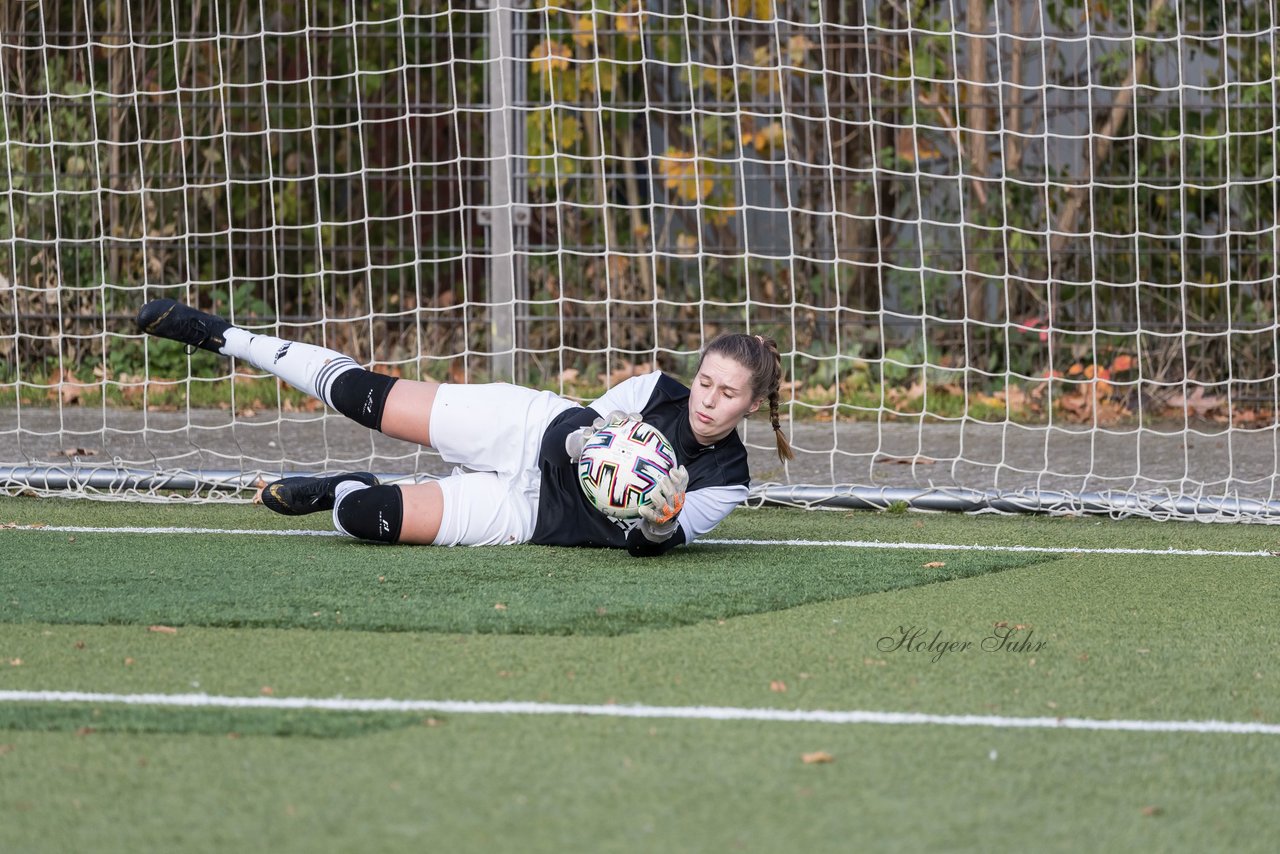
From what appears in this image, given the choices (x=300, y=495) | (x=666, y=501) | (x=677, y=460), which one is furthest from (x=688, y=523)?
(x=300, y=495)

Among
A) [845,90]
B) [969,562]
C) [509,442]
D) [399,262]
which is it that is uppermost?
[845,90]

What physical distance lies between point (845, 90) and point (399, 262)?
2.76 meters

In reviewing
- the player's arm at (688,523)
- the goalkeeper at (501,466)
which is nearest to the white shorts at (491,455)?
the goalkeeper at (501,466)

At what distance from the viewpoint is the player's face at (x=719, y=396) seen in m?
4.41

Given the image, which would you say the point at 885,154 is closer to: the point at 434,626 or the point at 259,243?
the point at 259,243

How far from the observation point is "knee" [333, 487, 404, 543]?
4.64 m

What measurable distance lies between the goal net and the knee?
338 centimetres

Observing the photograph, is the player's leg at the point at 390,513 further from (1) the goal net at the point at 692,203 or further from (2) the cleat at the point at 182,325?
(1) the goal net at the point at 692,203

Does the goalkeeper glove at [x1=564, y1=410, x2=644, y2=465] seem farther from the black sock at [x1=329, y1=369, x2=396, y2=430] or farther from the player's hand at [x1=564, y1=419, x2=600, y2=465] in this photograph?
the black sock at [x1=329, y1=369, x2=396, y2=430]

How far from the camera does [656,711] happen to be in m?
2.89

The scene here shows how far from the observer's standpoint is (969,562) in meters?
4.64

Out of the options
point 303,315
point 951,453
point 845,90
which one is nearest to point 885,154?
point 845,90

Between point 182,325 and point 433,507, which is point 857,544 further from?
point 182,325

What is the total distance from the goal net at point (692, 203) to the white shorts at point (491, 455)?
10.7 ft
